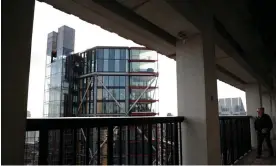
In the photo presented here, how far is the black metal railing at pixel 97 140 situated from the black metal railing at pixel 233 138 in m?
1.48

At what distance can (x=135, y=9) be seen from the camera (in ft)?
6.81

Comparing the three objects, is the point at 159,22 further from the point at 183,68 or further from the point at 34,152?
the point at 34,152

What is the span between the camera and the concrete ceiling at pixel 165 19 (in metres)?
1.96

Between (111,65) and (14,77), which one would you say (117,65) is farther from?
(14,77)

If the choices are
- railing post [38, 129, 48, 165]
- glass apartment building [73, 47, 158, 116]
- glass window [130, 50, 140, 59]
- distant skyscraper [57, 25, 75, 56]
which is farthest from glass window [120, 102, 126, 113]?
railing post [38, 129, 48, 165]

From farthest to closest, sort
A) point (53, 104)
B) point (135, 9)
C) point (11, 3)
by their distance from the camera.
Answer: point (53, 104)
point (135, 9)
point (11, 3)

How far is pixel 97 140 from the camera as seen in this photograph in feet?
4.86

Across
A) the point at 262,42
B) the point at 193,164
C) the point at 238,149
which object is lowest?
the point at 238,149

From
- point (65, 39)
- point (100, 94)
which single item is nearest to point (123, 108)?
point (100, 94)

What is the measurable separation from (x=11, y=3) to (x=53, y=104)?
20.0 ft

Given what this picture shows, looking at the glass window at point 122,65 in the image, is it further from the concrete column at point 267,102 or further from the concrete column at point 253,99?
the concrete column at point 267,102

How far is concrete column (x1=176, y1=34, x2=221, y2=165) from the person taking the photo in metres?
2.24

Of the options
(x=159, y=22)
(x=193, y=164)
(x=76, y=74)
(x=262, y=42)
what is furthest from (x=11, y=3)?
(x=76, y=74)

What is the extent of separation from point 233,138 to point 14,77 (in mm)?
4192
